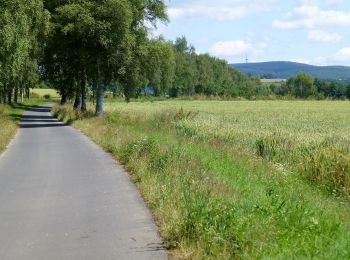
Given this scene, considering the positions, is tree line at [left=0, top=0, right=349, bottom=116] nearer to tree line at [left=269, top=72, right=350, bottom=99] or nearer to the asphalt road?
the asphalt road

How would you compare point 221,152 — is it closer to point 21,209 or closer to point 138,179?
point 138,179

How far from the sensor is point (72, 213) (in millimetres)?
8852

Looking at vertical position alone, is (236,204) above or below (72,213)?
above

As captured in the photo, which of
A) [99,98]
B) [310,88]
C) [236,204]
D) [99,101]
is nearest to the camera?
[236,204]

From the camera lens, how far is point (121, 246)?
680 cm

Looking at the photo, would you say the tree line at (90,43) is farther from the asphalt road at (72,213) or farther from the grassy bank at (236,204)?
the grassy bank at (236,204)

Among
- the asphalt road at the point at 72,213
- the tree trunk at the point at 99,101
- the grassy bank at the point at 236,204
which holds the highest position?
the tree trunk at the point at 99,101

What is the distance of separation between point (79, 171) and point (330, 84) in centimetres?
17734

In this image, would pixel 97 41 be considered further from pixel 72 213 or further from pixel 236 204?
pixel 236 204

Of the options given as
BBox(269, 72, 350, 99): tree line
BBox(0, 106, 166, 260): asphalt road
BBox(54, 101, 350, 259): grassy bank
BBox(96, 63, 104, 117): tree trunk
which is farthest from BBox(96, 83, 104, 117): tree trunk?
BBox(269, 72, 350, 99): tree line

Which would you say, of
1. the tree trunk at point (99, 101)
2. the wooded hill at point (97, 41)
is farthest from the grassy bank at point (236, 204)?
the tree trunk at point (99, 101)

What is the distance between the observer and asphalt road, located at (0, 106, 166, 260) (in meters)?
6.68

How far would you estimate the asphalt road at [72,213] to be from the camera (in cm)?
668

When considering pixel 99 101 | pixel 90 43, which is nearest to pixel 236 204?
pixel 90 43
